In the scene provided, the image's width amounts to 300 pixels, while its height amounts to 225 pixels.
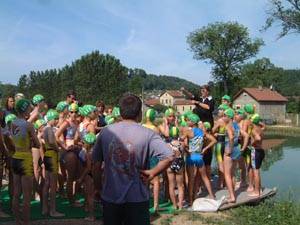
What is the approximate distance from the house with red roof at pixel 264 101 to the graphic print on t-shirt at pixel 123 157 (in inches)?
2893

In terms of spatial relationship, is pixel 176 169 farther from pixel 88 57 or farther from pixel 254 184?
pixel 88 57

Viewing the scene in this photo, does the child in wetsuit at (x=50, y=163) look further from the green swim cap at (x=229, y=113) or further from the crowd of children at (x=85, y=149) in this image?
the green swim cap at (x=229, y=113)

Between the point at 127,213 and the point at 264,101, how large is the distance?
7626cm

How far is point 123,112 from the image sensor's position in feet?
14.5

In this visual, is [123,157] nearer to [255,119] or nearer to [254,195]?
[255,119]

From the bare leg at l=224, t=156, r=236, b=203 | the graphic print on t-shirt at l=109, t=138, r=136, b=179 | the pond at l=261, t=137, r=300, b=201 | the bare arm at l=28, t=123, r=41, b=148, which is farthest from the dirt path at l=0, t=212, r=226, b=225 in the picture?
the graphic print on t-shirt at l=109, t=138, r=136, b=179

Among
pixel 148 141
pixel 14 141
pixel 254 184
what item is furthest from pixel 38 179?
pixel 148 141

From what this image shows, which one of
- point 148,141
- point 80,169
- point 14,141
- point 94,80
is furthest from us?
point 94,80

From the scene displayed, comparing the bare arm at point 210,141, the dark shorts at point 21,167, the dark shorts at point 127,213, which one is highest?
the bare arm at point 210,141

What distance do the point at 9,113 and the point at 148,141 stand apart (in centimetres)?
533

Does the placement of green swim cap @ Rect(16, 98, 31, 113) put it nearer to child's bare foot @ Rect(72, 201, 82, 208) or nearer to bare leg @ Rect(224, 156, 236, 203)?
child's bare foot @ Rect(72, 201, 82, 208)

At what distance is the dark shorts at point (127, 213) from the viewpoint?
14.3ft

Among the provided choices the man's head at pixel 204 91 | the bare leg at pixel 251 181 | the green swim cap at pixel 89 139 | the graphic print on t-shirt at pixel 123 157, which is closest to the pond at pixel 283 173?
the bare leg at pixel 251 181

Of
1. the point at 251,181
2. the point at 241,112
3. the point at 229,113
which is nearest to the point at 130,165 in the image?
the point at 229,113
